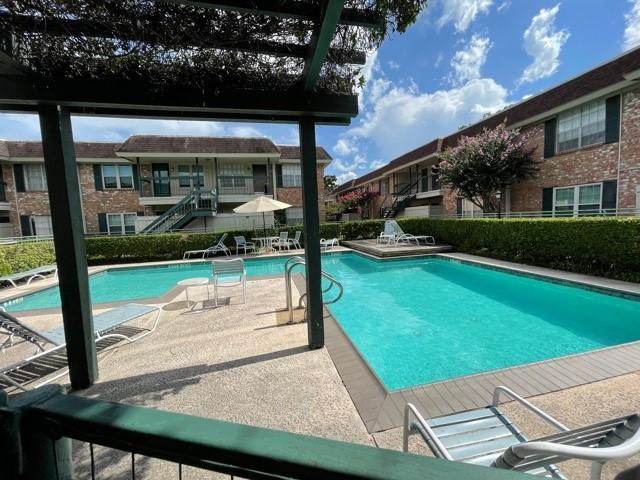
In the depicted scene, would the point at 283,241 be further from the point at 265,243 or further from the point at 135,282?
the point at 135,282

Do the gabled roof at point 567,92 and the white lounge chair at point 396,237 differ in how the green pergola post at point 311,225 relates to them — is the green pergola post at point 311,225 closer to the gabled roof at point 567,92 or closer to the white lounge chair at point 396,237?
the white lounge chair at point 396,237

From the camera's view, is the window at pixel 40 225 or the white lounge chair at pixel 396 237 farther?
the window at pixel 40 225

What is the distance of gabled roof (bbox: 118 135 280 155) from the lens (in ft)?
60.4

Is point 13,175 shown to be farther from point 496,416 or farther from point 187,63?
point 496,416

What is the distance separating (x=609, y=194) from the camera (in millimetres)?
10992

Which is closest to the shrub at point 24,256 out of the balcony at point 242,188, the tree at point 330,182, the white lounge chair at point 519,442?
the balcony at point 242,188

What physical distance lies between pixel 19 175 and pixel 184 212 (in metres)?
11.3

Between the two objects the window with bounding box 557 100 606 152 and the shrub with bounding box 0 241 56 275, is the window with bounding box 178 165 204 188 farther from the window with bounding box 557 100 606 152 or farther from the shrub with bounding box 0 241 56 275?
the window with bounding box 557 100 606 152

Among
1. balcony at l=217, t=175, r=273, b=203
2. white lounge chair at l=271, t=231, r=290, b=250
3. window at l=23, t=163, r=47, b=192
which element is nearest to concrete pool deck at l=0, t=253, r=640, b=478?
white lounge chair at l=271, t=231, r=290, b=250

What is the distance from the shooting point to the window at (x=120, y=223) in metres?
19.4

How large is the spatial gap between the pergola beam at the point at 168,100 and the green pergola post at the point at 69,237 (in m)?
0.20

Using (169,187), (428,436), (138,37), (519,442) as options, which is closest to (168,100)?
(138,37)

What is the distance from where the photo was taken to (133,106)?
9.69ft

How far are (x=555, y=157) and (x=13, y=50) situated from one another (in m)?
17.0
